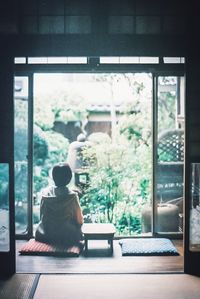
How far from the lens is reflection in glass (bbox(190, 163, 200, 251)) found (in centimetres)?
486

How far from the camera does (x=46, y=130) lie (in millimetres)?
8797

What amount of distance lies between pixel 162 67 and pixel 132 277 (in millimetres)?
2579

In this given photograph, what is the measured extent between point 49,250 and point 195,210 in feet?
6.14

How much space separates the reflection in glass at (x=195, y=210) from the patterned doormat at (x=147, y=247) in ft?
2.29

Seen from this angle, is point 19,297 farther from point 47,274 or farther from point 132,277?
point 132,277

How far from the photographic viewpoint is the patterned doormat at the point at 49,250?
5430 millimetres

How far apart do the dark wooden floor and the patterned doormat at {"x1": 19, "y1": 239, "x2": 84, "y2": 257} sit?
0.29 ft

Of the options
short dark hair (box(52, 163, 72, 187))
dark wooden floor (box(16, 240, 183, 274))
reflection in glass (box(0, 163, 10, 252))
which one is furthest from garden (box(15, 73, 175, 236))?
reflection in glass (box(0, 163, 10, 252))

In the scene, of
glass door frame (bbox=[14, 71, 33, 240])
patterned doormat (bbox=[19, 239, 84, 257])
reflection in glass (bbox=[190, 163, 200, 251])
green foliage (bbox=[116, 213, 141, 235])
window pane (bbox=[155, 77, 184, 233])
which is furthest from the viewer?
green foliage (bbox=[116, 213, 141, 235])

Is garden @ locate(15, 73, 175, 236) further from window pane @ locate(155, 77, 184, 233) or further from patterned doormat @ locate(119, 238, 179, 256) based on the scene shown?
patterned doormat @ locate(119, 238, 179, 256)


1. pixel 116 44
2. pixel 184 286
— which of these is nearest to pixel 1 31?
pixel 116 44

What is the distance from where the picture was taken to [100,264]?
5059 mm

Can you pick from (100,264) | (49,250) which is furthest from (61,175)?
(100,264)

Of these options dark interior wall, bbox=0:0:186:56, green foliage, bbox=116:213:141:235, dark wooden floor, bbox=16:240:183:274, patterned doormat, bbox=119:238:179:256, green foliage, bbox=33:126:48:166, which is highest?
dark interior wall, bbox=0:0:186:56
